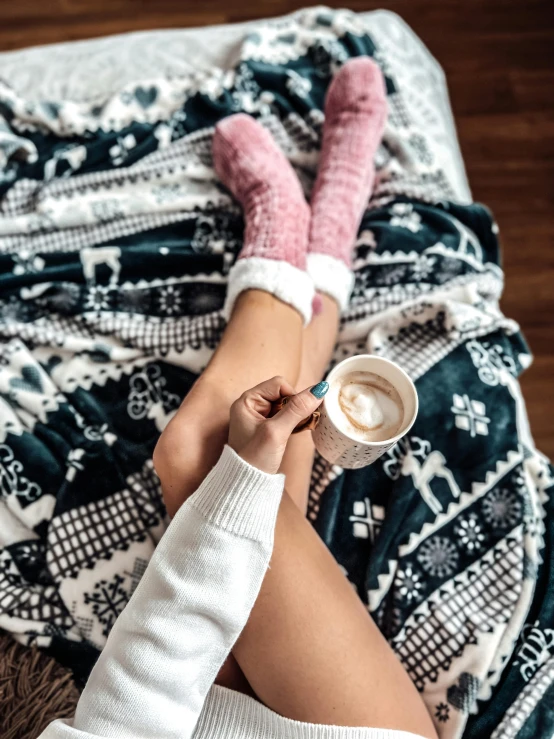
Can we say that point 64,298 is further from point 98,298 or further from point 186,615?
point 186,615

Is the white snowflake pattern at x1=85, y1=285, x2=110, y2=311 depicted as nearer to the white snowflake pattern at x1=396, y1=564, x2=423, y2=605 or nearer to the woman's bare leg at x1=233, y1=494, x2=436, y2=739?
the woman's bare leg at x1=233, y1=494, x2=436, y2=739

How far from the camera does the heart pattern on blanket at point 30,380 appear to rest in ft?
3.00

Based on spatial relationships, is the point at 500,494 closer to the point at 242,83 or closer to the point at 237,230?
the point at 237,230

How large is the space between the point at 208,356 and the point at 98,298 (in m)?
0.20

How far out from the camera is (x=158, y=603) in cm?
63

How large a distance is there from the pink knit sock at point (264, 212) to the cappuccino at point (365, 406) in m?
0.26

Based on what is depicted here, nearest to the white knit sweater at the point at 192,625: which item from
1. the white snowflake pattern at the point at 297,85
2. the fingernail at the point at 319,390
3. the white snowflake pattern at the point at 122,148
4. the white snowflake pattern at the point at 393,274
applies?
the fingernail at the point at 319,390

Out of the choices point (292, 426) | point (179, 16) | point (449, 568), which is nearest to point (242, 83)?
point (179, 16)

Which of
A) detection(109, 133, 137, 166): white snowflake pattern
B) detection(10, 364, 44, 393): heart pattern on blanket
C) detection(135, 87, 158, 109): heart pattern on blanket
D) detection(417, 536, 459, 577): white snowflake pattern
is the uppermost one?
detection(135, 87, 158, 109): heart pattern on blanket

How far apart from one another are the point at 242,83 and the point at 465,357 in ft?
2.06

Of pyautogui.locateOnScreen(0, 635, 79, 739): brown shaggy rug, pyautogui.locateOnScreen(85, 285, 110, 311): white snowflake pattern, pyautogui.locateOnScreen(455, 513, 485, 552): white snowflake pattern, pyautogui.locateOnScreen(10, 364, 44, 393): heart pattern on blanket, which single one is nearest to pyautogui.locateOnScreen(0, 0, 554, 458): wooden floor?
pyautogui.locateOnScreen(455, 513, 485, 552): white snowflake pattern

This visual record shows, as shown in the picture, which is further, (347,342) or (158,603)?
(347,342)

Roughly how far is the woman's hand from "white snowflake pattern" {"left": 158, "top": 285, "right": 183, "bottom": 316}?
35cm

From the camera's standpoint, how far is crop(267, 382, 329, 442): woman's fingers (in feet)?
1.98
